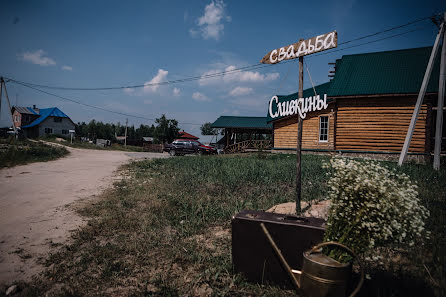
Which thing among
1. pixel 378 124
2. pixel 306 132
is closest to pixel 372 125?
pixel 378 124

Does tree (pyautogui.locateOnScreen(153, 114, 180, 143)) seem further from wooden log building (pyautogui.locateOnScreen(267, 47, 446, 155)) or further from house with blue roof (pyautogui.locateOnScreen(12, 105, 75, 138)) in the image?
wooden log building (pyautogui.locateOnScreen(267, 47, 446, 155))

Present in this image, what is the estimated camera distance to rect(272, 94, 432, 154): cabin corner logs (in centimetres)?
1389

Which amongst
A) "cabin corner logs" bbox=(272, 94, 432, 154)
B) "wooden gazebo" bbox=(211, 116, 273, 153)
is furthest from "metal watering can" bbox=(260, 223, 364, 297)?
"wooden gazebo" bbox=(211, 116, 273, 153)

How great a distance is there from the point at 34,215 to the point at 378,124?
17459 mm

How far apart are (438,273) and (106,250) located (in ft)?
13.4

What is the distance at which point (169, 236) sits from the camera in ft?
12.2

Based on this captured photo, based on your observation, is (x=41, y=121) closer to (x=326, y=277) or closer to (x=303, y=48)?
(x=303, y=48)

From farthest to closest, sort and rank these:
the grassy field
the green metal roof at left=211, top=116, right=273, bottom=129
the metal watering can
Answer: the green metal roof at left=211, top=116, right=273, bottom=129, the grassy field, the metal watering can

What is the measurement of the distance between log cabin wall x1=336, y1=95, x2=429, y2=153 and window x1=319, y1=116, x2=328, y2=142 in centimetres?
105

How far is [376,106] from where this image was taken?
1475 cm

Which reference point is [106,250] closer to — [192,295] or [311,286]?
[192,295]

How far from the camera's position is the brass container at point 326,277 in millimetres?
1791

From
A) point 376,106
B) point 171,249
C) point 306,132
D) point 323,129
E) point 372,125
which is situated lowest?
point 171,249

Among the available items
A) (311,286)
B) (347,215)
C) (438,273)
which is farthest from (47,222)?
(438,273)
